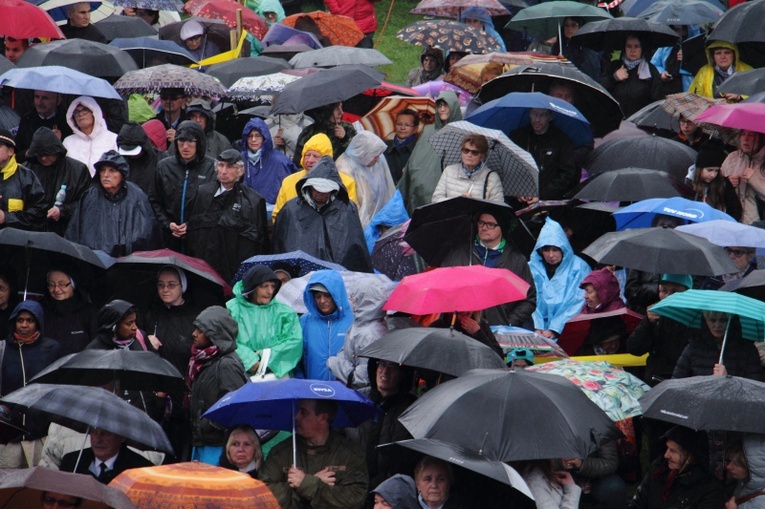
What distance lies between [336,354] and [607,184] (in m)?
3.40

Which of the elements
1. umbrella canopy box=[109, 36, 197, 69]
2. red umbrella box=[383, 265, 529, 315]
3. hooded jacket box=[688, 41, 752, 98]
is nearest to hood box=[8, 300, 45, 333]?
red umbrella box=[383, 265, 529, 315]

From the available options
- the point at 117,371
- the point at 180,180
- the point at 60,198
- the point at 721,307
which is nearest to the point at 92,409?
the point at 117,371

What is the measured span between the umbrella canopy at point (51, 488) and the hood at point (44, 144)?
230 inches

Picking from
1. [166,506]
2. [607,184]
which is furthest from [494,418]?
[607,184]

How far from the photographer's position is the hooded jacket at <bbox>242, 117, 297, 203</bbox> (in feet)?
48.9

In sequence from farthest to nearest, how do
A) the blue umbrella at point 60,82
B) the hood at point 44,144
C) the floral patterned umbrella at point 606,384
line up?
the blue umbrella at point 60,82 < the hood at point 44,144 < the floral patterned umbrella at point 606,384

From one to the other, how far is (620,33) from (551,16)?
5.07 feet

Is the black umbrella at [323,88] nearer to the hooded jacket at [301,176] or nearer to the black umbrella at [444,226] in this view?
the hooded jacket at [301,176]

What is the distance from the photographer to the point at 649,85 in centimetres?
1784

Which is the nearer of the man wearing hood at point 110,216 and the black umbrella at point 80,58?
the man wearing hood at point 110,216

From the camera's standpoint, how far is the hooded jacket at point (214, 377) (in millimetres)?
10727

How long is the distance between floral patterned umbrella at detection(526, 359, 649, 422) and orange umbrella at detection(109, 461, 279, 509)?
9.25 ft

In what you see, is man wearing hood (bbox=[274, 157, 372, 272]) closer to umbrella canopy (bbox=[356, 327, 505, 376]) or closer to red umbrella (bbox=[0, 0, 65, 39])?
umbrella canopy (bbox=[356, 327, 505, 376])

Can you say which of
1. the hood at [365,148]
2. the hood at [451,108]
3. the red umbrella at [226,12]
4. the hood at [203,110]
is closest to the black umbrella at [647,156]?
the hood at [451,108]
